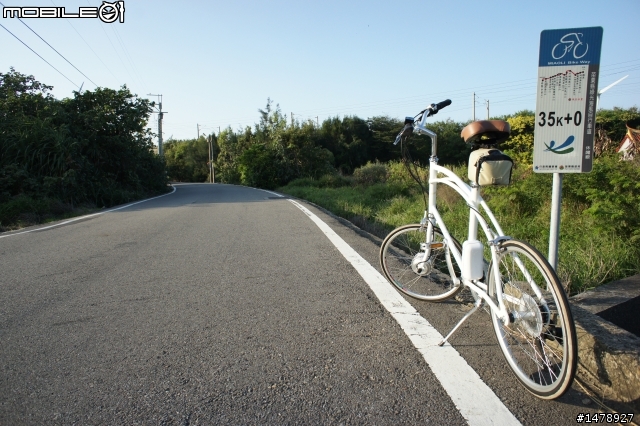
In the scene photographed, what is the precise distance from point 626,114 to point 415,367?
3331 cm

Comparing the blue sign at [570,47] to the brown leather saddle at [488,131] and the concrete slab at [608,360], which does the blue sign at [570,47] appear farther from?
the concrete slab at [608,360]

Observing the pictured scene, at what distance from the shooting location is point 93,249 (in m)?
6.79

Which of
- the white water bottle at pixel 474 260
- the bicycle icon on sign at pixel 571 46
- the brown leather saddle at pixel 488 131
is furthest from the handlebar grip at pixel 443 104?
the white water bottle at pixel 474 260

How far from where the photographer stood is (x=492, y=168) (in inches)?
115

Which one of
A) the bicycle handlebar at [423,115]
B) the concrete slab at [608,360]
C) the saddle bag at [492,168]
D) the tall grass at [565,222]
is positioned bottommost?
the concrete slab at [608,360]

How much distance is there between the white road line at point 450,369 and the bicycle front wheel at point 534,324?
229 millimetres

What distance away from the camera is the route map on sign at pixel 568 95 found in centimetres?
310

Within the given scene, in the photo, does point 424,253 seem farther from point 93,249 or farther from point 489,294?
point 93,249

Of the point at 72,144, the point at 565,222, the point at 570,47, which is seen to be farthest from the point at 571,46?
the point at 72,144

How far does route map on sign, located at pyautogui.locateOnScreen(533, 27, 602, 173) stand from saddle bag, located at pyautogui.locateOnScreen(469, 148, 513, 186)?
0.53m

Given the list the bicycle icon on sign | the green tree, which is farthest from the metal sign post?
the green tree

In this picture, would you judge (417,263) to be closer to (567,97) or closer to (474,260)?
(474,260)

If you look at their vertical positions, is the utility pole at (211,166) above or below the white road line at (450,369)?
above

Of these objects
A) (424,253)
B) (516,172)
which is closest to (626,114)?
(516,172)
